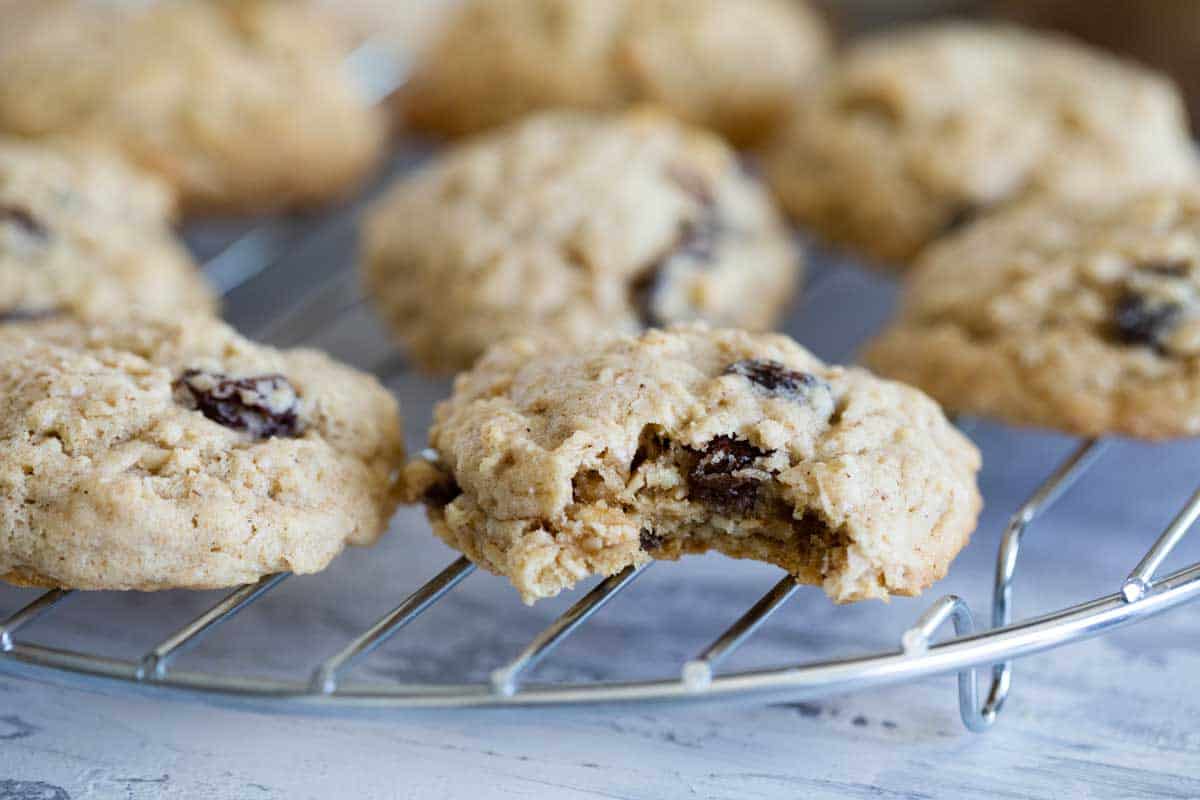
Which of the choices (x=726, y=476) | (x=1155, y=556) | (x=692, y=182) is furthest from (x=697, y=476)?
(x=692, y=182)

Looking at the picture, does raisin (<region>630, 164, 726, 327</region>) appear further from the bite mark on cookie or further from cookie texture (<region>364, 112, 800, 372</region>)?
the bite mark on cookie

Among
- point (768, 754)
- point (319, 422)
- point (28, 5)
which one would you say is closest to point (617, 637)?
point (768, 754)

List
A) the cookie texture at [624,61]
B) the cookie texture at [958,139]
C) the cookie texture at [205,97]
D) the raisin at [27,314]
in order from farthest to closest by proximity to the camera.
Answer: the cookie texture at [624,61] → the cookie texture at [205,97] → the cookie texture at [958,139] → the raisin at [27,314]

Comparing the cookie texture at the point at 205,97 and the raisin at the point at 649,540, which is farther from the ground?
the cookie texture at the point at 205,97

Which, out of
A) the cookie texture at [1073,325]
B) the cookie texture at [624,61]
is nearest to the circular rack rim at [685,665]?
the cookie texture at [1073,325]

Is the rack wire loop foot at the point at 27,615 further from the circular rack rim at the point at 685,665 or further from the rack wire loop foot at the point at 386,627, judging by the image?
the rack wire loop foot at the point at 386,627

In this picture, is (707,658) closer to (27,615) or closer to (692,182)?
(27,615)
